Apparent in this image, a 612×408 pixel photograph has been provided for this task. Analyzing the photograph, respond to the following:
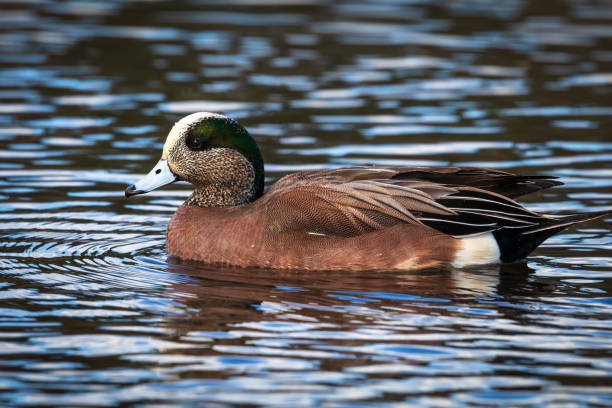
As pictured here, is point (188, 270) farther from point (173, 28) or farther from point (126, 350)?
point (173, 28)

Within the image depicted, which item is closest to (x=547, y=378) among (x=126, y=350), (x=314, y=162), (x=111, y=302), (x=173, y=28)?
(x=126, y=350)

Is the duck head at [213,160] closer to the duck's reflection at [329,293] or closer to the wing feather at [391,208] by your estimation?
the wing feather at [391,208]

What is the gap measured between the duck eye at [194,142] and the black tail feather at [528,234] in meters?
Answer: 2.13

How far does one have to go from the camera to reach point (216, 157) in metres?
8.02

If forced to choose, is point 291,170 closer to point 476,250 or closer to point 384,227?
point 384,227

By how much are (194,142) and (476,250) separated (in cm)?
209

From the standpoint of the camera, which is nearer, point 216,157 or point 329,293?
point 329,293

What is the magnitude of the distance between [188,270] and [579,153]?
4733 mm

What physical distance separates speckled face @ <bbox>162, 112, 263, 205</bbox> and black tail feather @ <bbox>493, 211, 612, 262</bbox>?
177 centimetres

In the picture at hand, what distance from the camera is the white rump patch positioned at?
293 inches

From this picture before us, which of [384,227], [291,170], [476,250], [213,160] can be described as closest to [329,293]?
[384,227]

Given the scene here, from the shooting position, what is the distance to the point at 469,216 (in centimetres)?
737

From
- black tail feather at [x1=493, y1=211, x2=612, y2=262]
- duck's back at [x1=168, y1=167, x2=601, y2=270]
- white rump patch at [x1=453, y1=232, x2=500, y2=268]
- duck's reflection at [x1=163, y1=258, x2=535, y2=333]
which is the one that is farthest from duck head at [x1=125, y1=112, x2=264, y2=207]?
black tail feather at [x1=493, y1=211, x2=612, y2=262]

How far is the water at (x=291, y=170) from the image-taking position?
5.40m
